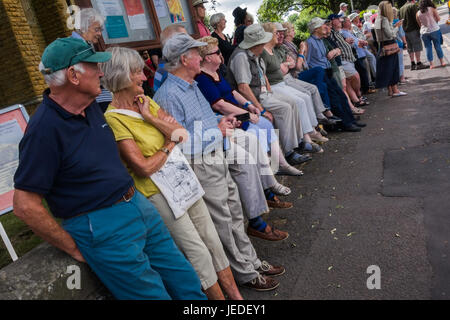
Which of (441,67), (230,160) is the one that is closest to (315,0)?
(441,67)

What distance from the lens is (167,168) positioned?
2539 mm

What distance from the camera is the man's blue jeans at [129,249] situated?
199cm

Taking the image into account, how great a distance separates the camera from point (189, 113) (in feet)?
9.95

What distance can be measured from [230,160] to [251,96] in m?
1.82

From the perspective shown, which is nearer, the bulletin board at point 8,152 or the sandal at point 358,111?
the bulletin board at point 8,152

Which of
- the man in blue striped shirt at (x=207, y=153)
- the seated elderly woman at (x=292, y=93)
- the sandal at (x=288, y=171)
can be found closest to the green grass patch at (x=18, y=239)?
the man in blue striped shirt at (x=207, y=153)

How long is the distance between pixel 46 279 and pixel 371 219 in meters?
A: 2.92

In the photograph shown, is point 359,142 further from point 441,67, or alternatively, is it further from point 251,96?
point 441,67

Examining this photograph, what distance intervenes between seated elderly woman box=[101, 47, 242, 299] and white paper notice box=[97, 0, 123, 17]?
1.82 metres

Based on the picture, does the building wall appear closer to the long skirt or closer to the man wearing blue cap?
the man wearing blue cap

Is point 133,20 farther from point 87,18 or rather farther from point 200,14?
point 200,14

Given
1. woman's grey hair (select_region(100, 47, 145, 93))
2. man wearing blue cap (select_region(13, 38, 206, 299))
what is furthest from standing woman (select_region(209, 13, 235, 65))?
man wearing blue cap (select_region(13, 38, 206, 299))

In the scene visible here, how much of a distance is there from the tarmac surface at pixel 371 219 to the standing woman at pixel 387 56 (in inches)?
89.1

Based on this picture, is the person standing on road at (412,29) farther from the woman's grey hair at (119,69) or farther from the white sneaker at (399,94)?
the woman's grey hair at (119,69)
